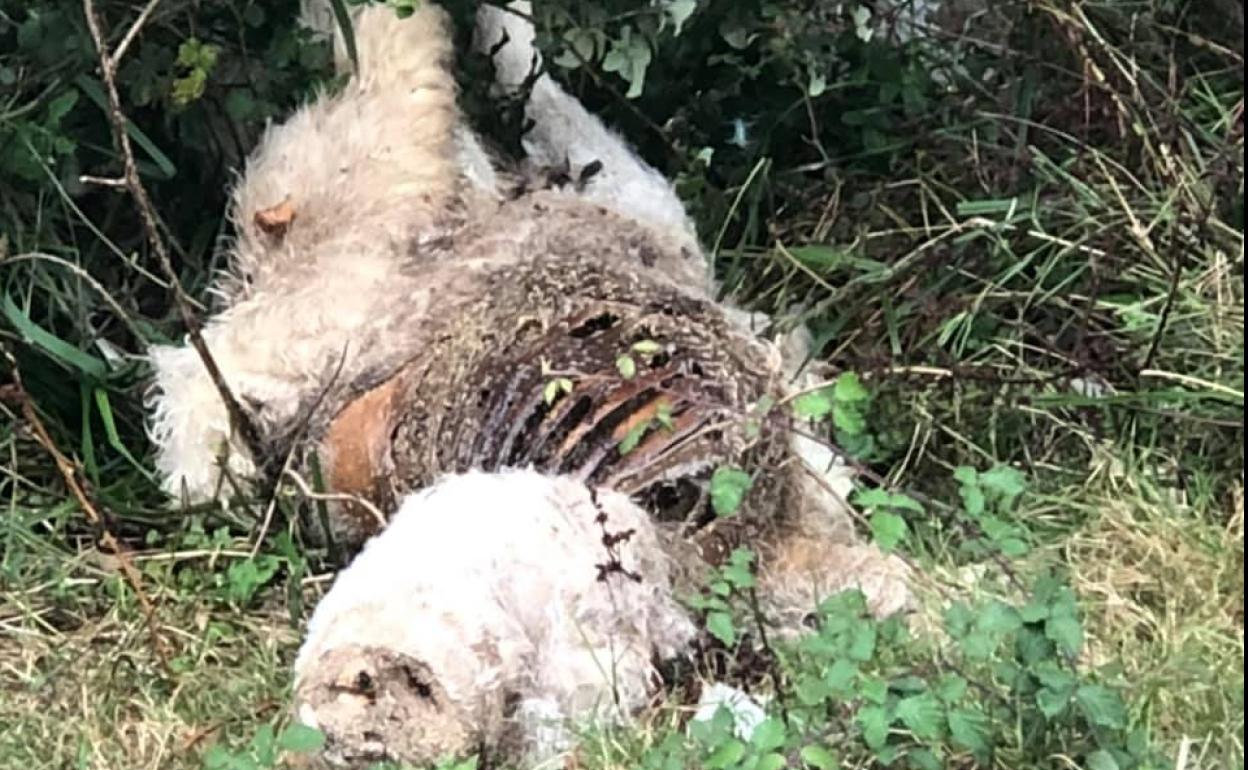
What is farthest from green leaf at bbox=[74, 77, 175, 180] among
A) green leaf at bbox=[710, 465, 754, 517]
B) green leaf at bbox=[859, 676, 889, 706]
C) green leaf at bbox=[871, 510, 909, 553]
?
green leaf at bbox=[859, 676, 889, 706]

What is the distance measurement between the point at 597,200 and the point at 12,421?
0.92 metres

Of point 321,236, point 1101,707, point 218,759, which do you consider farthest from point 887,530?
point 321,236

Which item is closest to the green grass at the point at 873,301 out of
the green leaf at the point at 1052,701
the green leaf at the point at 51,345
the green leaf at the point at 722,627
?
the green leaf at the point at 51,345

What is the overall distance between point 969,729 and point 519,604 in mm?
505

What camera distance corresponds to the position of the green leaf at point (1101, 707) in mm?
1886

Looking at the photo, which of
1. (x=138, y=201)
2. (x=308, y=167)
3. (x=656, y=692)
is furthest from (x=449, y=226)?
(x=656, y=692)

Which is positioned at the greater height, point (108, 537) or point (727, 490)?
point (727, 490)

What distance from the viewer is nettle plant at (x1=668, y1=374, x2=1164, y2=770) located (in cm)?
192

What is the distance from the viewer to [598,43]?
3.03 meters

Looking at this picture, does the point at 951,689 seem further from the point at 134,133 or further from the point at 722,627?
the point at 134,133

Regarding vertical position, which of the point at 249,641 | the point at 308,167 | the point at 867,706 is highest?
the point at 308,167

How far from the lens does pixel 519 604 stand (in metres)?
2.15

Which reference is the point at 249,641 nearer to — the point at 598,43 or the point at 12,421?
the point at 12,421

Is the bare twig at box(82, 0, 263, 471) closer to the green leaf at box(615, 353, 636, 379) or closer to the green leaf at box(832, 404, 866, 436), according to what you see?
the green leaf at box(615, 353, 636, 379)
